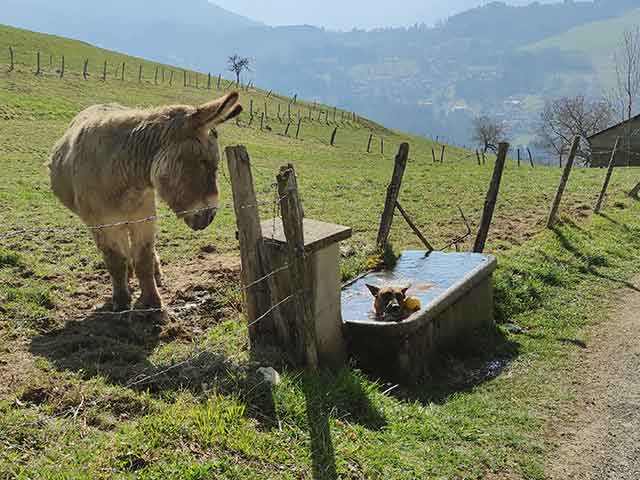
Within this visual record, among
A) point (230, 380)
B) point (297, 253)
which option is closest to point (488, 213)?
point (297, 253)

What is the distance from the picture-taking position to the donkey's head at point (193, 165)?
16.7 ft

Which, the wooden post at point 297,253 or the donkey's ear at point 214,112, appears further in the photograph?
the donkey's ear at point 214,112

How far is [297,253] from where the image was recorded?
16.4ft

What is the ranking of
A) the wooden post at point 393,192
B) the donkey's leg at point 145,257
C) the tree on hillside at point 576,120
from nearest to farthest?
1. the donkey's leg at point 145,257
2. the wooden post at point 393,192
3. the tree on hillside at point 576,120

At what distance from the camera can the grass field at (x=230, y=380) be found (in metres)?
3.74

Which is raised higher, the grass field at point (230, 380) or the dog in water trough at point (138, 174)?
the dog in water trough at point (138, 174)

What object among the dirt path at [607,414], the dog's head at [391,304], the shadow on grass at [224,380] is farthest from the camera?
the dog's head at [391,304]

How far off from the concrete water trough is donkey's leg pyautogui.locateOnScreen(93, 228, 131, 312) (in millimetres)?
2547

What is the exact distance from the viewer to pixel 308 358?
5.14 meters

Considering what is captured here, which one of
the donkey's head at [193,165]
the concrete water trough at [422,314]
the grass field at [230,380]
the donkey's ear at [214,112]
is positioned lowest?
the grass field at [230,380]

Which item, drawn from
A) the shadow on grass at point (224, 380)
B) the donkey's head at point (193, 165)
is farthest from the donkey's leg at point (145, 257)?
the donkey's head at point (193, 165)

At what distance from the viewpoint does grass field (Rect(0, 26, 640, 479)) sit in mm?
3738

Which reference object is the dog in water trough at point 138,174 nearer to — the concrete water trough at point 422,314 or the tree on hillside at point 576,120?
the concrete water trough at point 422,314

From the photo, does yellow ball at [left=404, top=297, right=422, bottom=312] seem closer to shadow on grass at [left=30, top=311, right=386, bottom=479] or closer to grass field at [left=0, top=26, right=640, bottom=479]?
grass field at [left=0, top=26, right=640, bottom=479]
